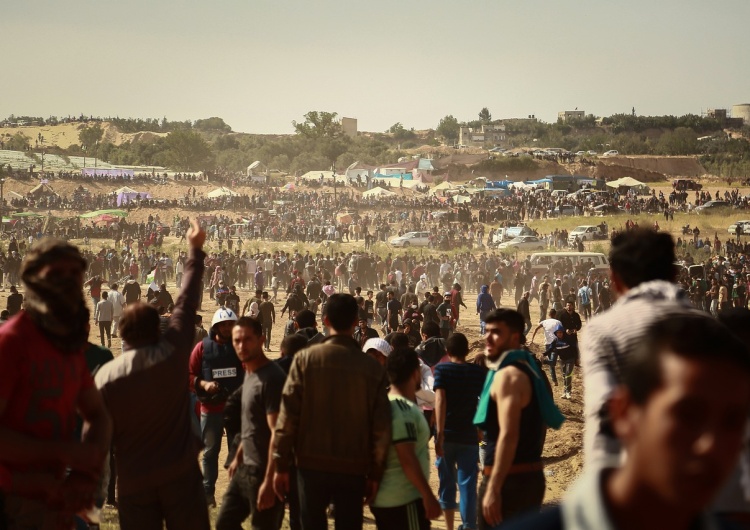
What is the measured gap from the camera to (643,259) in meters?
3.46

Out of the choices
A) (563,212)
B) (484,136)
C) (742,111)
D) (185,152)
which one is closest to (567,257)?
(563,212)

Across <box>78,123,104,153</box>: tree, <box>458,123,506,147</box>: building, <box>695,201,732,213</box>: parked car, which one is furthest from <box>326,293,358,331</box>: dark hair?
<box>458,123,506,147</box>: building

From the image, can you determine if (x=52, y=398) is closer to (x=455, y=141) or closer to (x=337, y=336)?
(x=337, y=336)

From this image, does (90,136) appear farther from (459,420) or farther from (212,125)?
(459,420)

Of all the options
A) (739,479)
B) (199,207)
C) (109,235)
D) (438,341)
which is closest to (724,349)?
(739,479)

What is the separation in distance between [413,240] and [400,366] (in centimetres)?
4393

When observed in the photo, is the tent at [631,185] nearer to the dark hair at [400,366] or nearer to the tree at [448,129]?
the dark hair at [400,366]

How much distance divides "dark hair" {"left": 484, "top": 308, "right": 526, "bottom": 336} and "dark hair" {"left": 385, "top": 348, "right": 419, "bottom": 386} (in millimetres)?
588

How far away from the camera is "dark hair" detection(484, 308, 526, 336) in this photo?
515 cm

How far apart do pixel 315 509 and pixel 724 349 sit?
3.41 m

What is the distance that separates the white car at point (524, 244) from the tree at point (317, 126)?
74.5 metres

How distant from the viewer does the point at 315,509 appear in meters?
4.68

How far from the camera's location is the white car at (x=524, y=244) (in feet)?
150

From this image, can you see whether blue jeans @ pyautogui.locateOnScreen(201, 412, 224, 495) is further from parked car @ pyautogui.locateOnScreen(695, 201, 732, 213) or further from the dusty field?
parked car @ pyautogui.locateOnScreen(695, 201, 732, 213)
